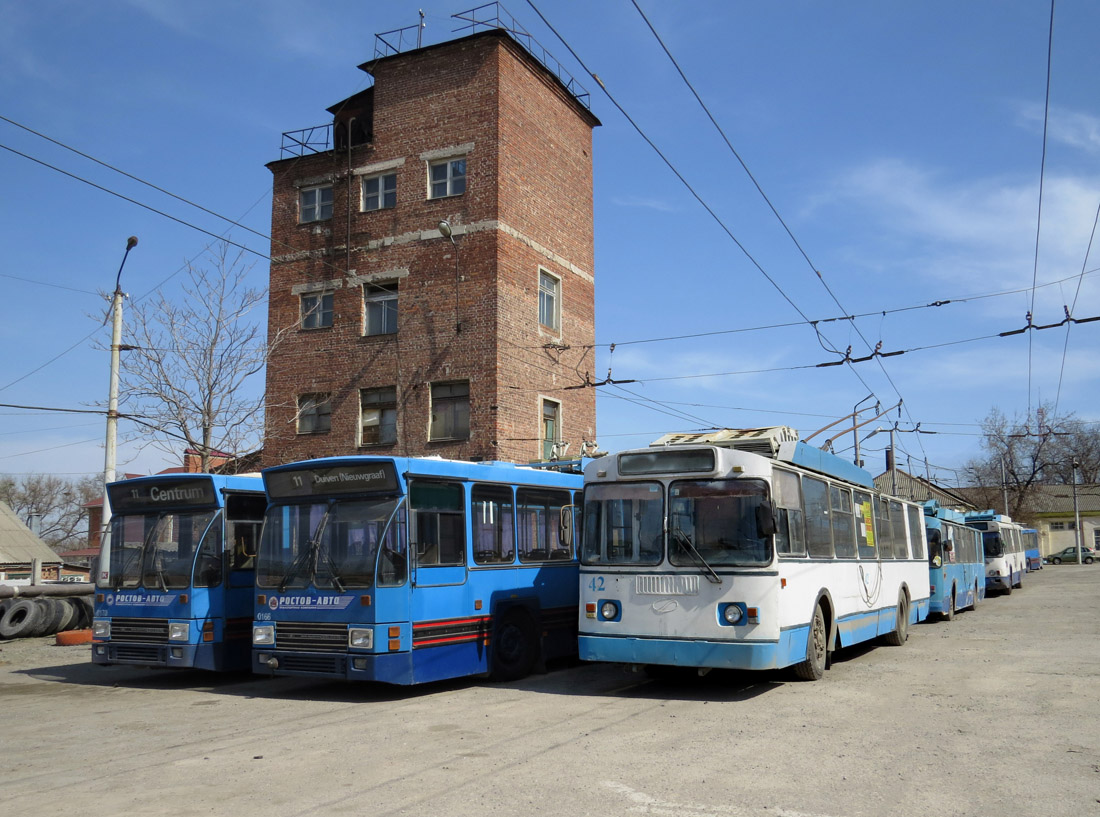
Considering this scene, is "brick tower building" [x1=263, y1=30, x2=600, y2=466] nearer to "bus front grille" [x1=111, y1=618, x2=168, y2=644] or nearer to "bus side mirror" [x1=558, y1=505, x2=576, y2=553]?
"bus side mirror" [x1=558, y1=505, x2=576, y2=553]

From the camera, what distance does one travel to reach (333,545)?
1189 centimetres

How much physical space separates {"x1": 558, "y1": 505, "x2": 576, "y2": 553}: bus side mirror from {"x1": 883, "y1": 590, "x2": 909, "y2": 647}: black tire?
6047mm

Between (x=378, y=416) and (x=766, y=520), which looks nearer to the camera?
(x=766, y=520)

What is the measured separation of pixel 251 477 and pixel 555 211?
16287 millimetres

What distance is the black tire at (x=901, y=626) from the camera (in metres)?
17.0

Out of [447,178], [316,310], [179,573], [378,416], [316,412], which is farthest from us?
[316,310]

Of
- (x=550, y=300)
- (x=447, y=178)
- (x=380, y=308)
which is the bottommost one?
(x=380, y=308)

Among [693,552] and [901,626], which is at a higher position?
[693,552]

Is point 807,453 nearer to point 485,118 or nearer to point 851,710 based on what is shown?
point 851,710

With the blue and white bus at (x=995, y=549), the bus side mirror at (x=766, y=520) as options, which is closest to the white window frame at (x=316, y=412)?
the bus side mirror at (x=766, y=520)

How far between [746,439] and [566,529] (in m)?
2.68

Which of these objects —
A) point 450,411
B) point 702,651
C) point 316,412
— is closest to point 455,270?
point 450,411

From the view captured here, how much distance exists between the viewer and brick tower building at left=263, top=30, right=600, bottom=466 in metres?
25.9

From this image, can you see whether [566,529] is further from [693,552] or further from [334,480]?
[334,480]
